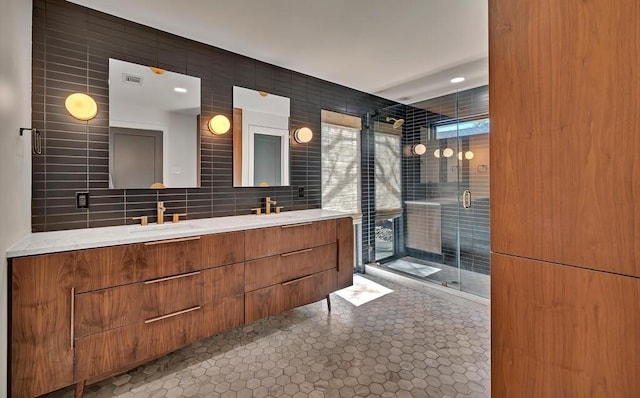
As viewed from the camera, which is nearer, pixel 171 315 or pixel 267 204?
pixel 171 315

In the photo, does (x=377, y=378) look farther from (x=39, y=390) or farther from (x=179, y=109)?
(x=179, y=109)

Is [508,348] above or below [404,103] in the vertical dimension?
below

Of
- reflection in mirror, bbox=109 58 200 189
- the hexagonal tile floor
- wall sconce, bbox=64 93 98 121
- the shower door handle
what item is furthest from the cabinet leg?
the shower door handle

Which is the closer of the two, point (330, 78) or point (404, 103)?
point (330, 78)

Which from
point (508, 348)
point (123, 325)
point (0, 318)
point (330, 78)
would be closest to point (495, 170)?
point (508, 348)

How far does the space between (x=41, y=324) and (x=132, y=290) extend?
1.25 feet

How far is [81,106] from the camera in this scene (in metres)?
1.86

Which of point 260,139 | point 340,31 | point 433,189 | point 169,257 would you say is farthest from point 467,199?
point 169,257

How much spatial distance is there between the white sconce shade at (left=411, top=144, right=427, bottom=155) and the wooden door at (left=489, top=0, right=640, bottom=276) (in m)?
2.93

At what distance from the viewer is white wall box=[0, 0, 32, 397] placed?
125cm

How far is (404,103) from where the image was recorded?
400cm

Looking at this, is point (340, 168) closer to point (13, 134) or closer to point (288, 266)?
point (288, 266)

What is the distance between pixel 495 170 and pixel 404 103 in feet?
10.6

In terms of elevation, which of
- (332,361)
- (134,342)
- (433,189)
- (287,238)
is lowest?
(332,361)
